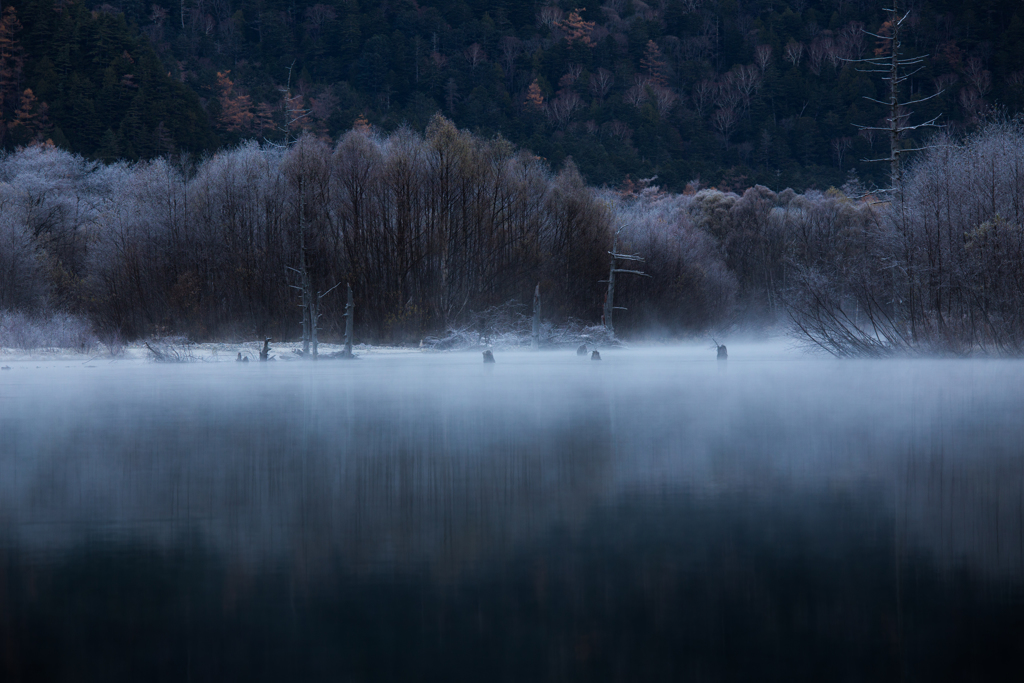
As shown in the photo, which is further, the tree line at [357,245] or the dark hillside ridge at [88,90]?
the dark hillside ridge at [88,90]

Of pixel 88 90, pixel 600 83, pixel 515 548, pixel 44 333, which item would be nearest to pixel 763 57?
pixel 600 83

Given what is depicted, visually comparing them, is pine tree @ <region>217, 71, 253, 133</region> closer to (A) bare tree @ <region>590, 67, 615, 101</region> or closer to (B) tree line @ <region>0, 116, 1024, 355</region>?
(B) tree line @ <region>0, 116, 1024, 355</region>

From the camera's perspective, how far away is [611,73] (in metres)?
84.9

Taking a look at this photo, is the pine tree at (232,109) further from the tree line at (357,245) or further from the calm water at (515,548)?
the calm water at (515,548)

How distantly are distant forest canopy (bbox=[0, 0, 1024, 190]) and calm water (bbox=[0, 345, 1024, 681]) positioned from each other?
2163 inches

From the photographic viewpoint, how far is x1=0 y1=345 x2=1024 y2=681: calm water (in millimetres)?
3109

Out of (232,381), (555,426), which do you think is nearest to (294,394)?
(232,381)

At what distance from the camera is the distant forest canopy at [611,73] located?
235ft

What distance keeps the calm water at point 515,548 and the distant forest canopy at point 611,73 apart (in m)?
54.9

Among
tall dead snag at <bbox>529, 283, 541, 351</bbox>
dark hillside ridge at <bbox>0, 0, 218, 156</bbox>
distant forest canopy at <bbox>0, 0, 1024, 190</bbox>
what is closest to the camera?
tall dead snag at <bbox>529, 283, 541, 351</bbox>

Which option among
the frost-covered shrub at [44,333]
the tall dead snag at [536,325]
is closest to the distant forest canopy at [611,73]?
the frost-covered shrub at [44,333]

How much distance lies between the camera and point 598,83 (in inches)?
3263

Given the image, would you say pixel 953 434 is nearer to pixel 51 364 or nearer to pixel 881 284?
pixel 881 284

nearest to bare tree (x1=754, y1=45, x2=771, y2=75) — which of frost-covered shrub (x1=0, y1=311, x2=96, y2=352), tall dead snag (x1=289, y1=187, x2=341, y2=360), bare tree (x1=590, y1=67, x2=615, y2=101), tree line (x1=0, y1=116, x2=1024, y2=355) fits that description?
bare tree (x1=590, y1=67, x2=615, y2=101)
